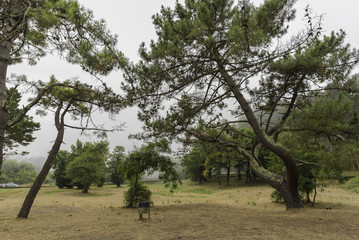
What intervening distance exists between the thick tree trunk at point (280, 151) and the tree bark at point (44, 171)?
7031 millimetres

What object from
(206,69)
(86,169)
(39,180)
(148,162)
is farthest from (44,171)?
(86,169)

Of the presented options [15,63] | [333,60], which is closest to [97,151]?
[15,63]

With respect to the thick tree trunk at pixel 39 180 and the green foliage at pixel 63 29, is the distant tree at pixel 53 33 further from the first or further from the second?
the thick tree trunk at pixel 39 180

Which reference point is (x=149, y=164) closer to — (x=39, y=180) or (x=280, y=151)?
(x=39, y=180)

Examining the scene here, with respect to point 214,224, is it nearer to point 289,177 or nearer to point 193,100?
point 289,177

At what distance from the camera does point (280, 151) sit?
6680mm

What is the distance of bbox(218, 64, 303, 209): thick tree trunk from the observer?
6.73 metres

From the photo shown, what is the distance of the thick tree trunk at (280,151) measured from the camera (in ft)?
22.1

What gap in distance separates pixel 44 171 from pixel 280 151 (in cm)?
894

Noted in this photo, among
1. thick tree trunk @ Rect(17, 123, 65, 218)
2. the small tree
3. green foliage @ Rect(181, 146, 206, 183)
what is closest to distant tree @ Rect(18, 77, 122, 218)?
thick tree trunk @ Rect(17, 123, 65, 218)

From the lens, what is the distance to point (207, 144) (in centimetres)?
934

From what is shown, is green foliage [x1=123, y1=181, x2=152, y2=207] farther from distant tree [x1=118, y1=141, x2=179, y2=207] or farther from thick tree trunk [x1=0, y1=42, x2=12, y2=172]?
thick tree trunk [x1=0, y1=42, x2=12, y2=172]

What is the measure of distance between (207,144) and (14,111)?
20305 millimetres

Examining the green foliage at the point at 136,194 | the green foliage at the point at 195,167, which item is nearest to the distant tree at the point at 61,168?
the green foliage at the point at 195,167
